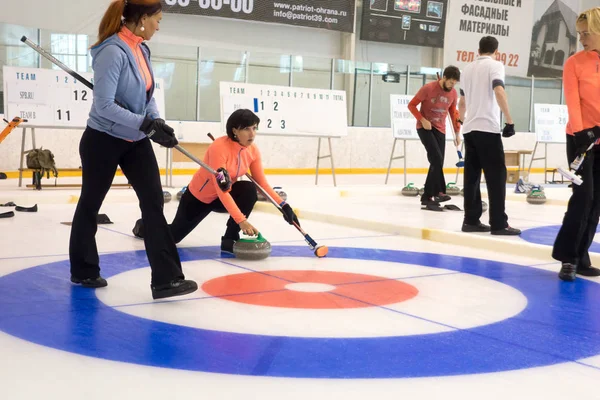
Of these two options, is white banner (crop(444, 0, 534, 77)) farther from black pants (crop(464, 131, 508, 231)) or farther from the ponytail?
the ponytail

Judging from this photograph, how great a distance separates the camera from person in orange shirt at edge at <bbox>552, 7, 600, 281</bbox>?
14.1 ft

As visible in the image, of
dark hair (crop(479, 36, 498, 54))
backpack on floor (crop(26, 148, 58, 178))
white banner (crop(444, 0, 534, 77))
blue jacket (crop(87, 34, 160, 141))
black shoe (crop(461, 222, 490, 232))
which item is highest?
white banner (crop(444, 0, 534, 77))

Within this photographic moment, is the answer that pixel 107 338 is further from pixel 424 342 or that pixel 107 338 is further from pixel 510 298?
pixel 510 298

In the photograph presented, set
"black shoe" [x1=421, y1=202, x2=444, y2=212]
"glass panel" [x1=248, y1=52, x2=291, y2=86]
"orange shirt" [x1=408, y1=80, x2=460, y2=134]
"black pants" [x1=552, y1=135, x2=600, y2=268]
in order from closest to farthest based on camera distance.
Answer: "black pants" [x1=552, y1=135, x2=600, y2=268] < "black shoe" [x1=421, y1=202, x2=444, y2=212] < "orange shirt" [x1=408, y1=80, x2=460, y2=134] < "glass panel" [x1=248, y1=52, x2=291, y2=86]

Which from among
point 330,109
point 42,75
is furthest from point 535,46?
point 42,75

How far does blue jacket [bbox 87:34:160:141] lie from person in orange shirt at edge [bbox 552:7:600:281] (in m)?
2.27

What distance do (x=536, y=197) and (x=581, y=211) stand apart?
5.32 meters

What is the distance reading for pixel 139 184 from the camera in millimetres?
3666

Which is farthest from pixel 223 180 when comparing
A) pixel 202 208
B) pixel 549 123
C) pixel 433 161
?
pixel 549 123

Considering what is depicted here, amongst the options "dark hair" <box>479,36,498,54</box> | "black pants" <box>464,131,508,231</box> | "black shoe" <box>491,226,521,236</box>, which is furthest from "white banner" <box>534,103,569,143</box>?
"black shoe" <box>491,226,521,236</box>

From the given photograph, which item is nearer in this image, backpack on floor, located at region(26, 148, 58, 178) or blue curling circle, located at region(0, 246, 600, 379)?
blue curling circle, located at region(0, 246, 600, 379)

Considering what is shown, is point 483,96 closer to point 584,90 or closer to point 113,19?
point 584,90

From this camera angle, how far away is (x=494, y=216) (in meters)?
6.33

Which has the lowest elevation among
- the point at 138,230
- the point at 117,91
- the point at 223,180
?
the point at 138,230
